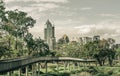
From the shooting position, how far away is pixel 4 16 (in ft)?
249

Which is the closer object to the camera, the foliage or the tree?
the foliage

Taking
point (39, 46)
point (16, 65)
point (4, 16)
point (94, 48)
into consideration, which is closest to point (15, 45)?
point (4, 16)

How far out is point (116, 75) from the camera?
93.2m

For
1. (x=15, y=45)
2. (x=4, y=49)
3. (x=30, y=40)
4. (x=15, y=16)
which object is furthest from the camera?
(x=30, y=40)

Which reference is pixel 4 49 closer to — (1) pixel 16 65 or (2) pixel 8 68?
(1) pixel 16 65

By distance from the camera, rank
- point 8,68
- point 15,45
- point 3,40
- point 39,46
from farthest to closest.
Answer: point 39,46 → point 15,45 → point 3,40 → point 8,68

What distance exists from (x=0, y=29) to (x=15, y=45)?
1820 centimetres

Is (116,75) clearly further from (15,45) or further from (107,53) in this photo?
(107,53)

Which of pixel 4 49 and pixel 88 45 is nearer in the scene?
pixel 4 49

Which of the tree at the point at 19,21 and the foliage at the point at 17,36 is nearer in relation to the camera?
the foliage at the point at 17,36

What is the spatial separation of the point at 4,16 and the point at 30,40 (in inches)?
1288

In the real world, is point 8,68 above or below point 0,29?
below

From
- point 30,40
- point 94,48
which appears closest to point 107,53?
point 94,48

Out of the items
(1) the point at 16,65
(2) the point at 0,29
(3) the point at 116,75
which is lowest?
(3) the point at 116,75
